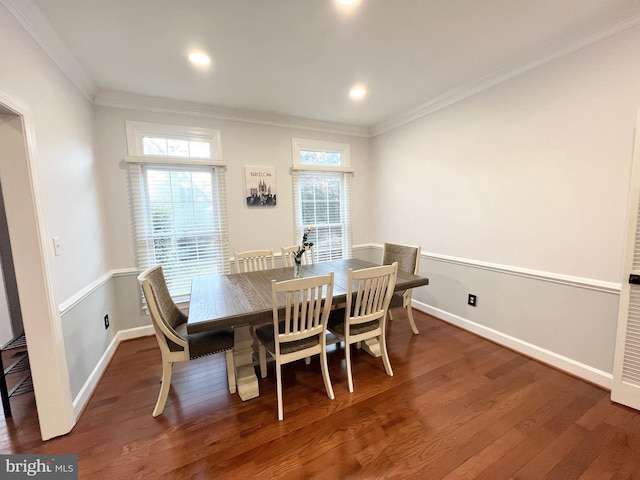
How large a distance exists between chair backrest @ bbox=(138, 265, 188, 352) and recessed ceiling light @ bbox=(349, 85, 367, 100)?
2594mm

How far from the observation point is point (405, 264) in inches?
117

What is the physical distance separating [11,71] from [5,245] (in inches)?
86.0

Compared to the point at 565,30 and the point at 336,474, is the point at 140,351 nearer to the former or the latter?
the point at 336,474

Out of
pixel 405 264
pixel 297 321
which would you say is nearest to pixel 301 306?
pixel 297 321

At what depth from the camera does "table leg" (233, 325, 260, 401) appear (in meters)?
2.01

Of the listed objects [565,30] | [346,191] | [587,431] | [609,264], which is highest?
[565,30]

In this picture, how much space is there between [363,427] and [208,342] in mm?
1209

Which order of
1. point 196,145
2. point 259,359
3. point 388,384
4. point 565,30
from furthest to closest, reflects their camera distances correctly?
point 196,145 < point 259,359 < point 388,384 < point 565,30

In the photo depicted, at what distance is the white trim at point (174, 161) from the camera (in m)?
2.81

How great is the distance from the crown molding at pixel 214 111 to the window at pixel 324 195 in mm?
227

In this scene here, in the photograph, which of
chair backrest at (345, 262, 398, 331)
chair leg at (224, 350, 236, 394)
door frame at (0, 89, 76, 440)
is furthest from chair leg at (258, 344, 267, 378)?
door frame at (0, 89, 76, 440)

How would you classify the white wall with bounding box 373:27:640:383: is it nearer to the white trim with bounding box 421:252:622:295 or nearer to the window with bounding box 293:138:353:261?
the white trim with bounding box 421:252:622:295

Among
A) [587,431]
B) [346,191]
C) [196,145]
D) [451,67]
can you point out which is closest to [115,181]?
[196,145]

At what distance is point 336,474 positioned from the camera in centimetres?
140
